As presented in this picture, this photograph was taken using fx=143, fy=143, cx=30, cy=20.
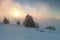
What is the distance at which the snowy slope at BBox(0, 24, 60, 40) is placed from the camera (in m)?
1.82

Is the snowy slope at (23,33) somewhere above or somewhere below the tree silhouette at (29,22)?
below

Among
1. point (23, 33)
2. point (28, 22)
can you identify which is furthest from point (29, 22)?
point (23, 33)

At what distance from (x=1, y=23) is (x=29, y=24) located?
0.37 m

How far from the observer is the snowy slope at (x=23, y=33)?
182cm

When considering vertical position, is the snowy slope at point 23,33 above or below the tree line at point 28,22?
below

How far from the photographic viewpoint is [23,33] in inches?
72.6

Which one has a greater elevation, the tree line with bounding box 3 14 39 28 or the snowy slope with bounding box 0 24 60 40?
the tree line with bounding box 3 14 39 28

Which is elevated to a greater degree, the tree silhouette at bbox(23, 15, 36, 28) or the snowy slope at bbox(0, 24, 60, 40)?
the tree silhouette at bbox(23, 15, 36, 28)

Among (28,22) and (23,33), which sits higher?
(28,22)

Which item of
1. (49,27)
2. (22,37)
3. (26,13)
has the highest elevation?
(26,13)

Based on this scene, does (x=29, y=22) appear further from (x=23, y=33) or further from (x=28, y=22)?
(x=23, y=33)

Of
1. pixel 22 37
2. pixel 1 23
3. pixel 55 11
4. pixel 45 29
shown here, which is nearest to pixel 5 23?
pixel 1 23

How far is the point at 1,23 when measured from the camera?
188cm

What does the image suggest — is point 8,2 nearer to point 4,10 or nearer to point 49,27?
point 4,10
